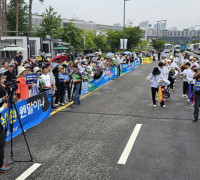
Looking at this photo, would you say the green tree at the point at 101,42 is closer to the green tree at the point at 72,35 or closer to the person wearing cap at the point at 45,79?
the green tree at the point at 72,35

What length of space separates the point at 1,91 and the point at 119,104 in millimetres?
6814

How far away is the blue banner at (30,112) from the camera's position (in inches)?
268

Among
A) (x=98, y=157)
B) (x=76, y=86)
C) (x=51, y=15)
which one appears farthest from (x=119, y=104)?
(x=51, y=15)

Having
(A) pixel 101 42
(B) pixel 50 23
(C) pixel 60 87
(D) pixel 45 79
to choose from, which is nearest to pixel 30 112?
(D) pixel 45 79

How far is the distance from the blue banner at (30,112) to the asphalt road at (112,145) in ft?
0.77

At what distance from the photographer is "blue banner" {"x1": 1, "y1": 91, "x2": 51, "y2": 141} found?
681cm

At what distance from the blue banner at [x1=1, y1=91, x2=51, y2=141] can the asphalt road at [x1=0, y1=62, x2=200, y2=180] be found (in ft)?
0.77

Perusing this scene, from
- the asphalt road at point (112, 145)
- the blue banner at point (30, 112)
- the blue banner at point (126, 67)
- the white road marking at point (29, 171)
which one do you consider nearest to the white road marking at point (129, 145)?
the asphalt road at point (112, 145)

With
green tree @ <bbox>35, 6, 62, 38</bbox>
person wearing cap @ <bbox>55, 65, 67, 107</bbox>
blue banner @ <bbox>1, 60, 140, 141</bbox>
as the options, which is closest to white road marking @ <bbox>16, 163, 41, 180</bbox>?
blue banner @ <bbox>1, 60, 140, 141</bbox>

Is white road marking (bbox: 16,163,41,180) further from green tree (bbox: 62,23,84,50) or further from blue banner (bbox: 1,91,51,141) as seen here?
green tree (bbox: 62,23,84,50)

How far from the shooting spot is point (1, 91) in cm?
496

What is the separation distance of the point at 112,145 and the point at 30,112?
115 inches

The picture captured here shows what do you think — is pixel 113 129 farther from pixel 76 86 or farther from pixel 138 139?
pixel 76 86

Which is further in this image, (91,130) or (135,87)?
(135,87)
